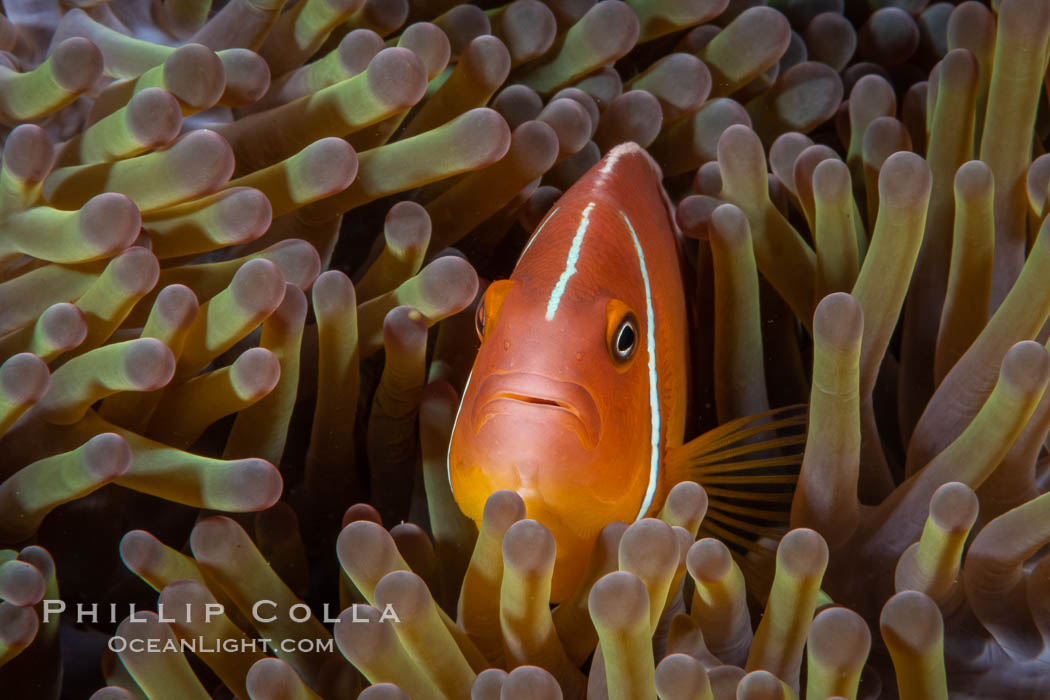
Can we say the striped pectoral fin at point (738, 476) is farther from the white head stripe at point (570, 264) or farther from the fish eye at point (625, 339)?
the white head stripe at point (570, 264)

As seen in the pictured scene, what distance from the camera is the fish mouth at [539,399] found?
1022 mm

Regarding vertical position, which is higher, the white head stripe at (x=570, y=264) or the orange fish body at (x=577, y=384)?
the white head stripe at (x=570, y=264)

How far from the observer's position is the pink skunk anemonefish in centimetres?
103

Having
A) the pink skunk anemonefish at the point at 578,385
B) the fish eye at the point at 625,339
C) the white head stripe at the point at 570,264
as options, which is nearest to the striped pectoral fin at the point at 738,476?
the pink skunk anemonefish at the point at 578,385

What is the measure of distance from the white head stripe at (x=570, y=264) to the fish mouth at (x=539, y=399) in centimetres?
8

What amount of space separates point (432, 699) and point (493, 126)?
70 cm

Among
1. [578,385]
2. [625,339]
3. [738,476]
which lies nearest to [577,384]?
[578,385]

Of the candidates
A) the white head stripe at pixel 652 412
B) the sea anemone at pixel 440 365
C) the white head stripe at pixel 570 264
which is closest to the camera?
the sea anemone at pixel 440 365

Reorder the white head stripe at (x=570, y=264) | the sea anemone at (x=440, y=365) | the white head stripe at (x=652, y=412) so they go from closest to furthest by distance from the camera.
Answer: the sea anemone at (x=440, y=365) → the white head stripe at (x=570, y=264) → the white head stripe at (x=652, y=412)

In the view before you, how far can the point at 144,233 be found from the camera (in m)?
1.18

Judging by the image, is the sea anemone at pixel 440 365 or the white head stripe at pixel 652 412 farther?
the white head stripe at pixel 652 412

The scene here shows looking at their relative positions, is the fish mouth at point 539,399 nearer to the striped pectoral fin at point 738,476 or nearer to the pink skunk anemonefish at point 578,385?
the pink skunk anemonefish at point 578,385

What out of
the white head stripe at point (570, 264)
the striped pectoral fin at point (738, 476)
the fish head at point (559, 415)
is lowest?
the striped pectoral fin at point (738, 476)

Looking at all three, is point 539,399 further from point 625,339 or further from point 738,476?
point 738,476
